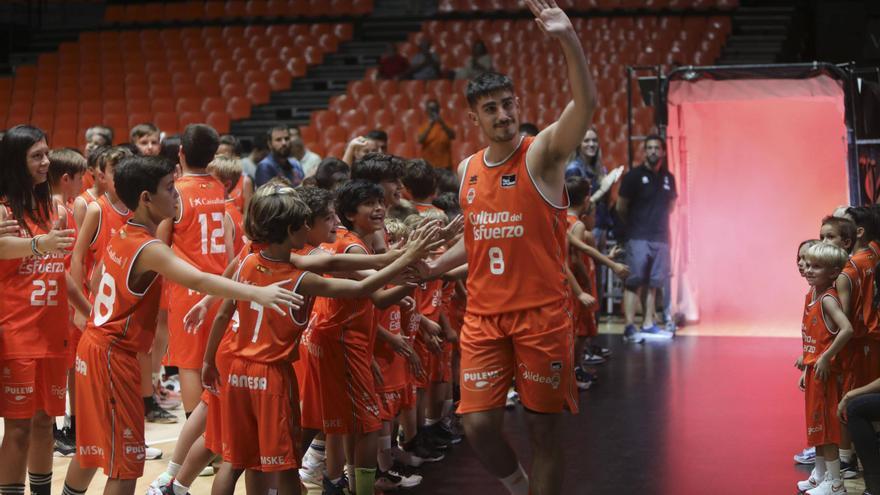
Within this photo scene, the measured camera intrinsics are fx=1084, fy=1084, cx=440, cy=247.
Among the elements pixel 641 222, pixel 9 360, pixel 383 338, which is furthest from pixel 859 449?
pixel 641 222

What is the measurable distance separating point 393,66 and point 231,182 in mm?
9360

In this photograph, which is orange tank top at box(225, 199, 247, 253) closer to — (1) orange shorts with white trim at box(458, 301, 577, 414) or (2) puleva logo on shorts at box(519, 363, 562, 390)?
(1) orange shorts with white trim at box(458, 301, 577, 414)

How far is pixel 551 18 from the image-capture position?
13.1ft

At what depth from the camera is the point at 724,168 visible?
11.8 meters

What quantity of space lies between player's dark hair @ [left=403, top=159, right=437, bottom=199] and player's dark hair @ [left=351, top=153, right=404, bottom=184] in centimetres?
61

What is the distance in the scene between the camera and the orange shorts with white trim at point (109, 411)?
421 centimetres

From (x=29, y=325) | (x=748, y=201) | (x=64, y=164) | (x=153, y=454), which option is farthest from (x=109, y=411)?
(x=748, y=201)

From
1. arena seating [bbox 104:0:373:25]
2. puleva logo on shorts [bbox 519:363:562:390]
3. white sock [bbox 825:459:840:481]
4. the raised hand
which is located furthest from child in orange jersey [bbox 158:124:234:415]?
arena seating [bbox 104:0:373:25]

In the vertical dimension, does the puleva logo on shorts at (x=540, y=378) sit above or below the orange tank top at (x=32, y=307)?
below

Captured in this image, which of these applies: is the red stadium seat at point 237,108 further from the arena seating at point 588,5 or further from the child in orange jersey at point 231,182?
the child in orange jersey at point 231,182

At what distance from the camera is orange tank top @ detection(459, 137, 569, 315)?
4273mm

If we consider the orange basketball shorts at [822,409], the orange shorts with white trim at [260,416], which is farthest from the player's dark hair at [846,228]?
the orange shorts with white trim at [260,416]

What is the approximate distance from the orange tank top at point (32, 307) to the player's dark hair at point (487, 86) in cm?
186

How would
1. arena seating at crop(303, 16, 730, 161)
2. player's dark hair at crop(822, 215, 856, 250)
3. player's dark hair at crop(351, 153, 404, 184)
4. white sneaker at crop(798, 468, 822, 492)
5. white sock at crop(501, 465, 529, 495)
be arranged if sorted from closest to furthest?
white sock at crop(501, 465, 529, 495)
white sneaker at crop(798, 468, 822, 492)
player's dark hair at crop(351, 153, 404, 184)
player's dark hair at crop(822, 215, 856, 250)
arena seating at crop(303, 16, 730, 161)
